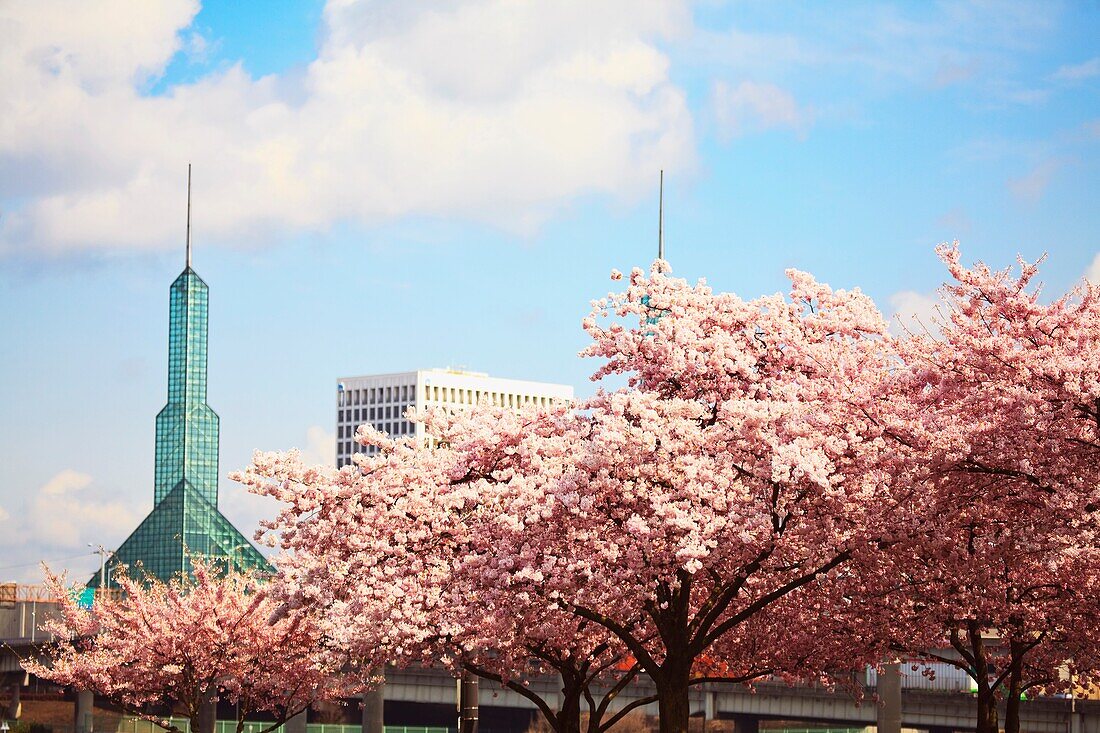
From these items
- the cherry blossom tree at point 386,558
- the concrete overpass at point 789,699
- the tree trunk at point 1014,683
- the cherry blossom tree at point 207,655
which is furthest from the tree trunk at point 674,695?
the concrete overpass at point 789,699

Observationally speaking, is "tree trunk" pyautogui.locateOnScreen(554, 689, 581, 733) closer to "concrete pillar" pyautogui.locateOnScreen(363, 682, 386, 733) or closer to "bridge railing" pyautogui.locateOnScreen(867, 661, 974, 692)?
"bridge railing" pyautogui.locateOnScreen(867, 661, 974, 692)

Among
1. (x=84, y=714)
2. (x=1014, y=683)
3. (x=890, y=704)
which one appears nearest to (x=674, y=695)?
(x=1014, y=683)

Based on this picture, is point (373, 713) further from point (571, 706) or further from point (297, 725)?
point (571, 706)

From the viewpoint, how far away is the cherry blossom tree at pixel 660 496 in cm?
2823

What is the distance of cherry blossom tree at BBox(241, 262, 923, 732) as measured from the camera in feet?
92.6

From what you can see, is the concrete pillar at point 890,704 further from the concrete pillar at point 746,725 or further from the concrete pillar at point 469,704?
the concrete pillar at point 746,725

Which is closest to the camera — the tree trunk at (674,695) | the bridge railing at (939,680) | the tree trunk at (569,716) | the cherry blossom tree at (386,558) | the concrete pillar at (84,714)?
the tree trunk at (674,695)

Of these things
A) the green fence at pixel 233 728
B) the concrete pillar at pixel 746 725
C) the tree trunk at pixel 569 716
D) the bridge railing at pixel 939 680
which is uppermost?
the tree trunk at pixel 569 716

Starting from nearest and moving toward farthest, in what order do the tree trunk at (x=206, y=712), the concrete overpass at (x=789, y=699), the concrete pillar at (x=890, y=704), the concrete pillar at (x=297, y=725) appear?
the tree trunk at (x=206, y=712) < the concrete pillar at (x=890, y=704) < the concrete overpass at (x=789, y=699) < the concrete pillar at (x=297, y=725)

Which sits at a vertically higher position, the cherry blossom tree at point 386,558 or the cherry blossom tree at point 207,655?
the cherry blossom tree at point 386,558

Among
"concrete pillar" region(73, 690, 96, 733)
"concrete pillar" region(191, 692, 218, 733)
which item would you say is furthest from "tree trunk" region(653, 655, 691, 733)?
"concrete pillar" region(73, 690, 96, 733)

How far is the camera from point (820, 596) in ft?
111

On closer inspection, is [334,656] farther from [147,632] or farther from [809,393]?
[147,632]

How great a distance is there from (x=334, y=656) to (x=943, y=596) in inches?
546
